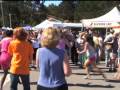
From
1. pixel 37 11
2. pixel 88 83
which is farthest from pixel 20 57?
pixel 37 11

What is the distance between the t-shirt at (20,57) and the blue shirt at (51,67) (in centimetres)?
263

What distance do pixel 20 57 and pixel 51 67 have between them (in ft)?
9.37

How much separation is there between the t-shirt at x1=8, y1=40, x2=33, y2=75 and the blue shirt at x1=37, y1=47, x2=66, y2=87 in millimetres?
2628

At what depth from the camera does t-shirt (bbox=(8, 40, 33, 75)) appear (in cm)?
912

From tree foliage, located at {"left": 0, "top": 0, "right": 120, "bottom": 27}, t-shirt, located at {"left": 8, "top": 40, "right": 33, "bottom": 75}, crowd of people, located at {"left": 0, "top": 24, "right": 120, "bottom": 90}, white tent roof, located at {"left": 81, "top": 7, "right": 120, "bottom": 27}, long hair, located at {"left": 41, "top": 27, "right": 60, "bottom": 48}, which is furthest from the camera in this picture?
tree foliage, located at {"left": 0, "top": 0, "right": 120, "bottom": 27}

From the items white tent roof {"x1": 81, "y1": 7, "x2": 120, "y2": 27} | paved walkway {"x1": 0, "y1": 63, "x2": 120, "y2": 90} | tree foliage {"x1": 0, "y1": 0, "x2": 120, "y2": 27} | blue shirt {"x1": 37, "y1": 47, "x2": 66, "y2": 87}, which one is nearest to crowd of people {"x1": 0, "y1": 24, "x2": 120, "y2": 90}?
blue shirt {"x1": 37, "y1": 47, "x2": 66, "y2": 87}

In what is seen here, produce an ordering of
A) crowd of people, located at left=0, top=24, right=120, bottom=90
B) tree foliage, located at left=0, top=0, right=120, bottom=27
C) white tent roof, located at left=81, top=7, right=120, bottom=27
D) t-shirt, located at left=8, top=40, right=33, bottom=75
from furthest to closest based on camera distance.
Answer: tree foliage, located at left=0, top=0, right=120, bottom=27 < white tent roof, located at left=81, top=7, right=120, bottom=27 < t-shirt, located at left=8, top=40, right=33, bottom=75 < crowd of people, located at left=0, top=24, right=120, bottom=90

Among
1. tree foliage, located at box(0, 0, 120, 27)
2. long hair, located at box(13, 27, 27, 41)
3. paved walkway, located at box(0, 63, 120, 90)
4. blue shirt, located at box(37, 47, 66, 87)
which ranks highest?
tree foliage, located at box(0, 0, 120, 27)

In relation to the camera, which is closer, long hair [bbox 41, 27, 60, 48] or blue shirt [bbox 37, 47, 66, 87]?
long hair [bbox 41, 27, 60, 48]

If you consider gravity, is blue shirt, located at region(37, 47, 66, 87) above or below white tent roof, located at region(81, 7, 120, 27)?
below

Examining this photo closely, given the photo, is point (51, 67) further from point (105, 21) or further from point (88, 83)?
point (105, 21)

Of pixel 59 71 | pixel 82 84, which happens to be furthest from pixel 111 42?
pixel 59 71

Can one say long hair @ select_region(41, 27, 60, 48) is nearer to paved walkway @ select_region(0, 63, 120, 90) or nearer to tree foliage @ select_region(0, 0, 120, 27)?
paved walkway @ select_region(0, 63, 120, 90)

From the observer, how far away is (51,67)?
648 centimetres
